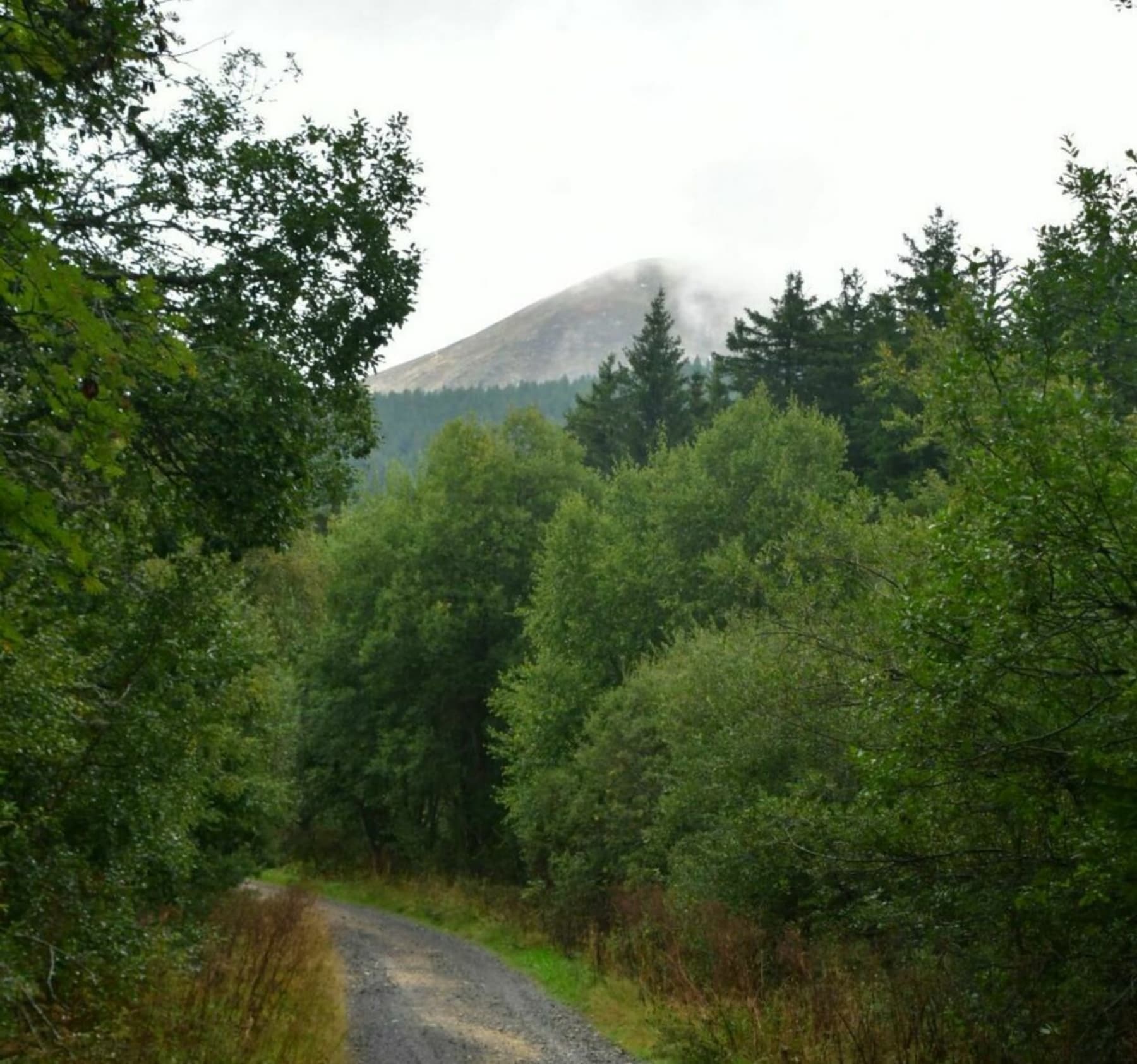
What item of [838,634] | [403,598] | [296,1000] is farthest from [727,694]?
[403,598]

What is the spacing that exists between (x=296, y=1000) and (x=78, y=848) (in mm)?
5049

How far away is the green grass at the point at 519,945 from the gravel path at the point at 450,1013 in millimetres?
339

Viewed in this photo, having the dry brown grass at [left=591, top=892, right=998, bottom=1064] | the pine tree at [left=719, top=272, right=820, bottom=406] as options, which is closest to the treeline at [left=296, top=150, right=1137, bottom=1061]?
the dry brown grass at [left=591, top=892, right=998, bottom=1064]

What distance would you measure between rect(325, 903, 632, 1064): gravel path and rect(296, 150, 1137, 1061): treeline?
1701 mm

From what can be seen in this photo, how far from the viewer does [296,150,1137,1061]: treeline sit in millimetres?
7562

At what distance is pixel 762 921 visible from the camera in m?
15.6

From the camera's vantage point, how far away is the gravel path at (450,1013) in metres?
14.7

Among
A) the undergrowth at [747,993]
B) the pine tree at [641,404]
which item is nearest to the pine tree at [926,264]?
the pine tree at [641,404]

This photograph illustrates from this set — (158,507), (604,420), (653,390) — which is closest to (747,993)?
(158,507)

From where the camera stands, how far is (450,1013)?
18.0 metres

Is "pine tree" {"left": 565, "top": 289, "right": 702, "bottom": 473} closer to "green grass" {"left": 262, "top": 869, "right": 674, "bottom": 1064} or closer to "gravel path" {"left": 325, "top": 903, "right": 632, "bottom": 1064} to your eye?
"green grass" {"left": 262, "top": 869, "right": 674, "bottom": 1064}

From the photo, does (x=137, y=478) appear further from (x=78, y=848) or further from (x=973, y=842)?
(x=973, y=842)

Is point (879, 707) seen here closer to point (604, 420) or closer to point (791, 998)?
point (791, 998)

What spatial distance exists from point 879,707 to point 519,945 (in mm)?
→ 20465
